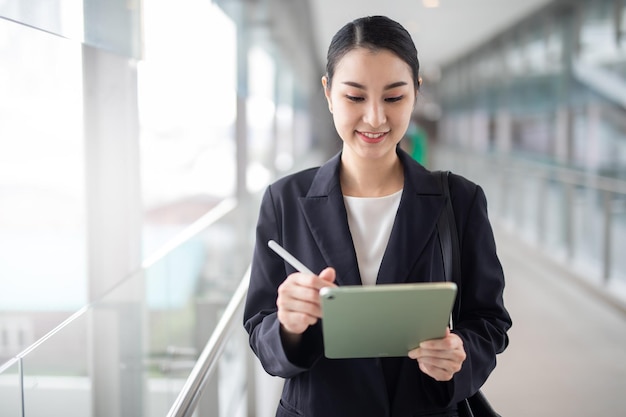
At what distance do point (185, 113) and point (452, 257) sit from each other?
18.3 m

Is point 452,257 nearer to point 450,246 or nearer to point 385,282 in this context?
point 450,246

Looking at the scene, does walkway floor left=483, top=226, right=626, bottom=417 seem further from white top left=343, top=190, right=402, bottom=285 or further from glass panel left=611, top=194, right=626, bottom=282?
white top left=343, top=190, right=402, bottom=285

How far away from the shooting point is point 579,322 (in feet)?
19.6

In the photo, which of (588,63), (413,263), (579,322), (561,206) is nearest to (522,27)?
(588,63)

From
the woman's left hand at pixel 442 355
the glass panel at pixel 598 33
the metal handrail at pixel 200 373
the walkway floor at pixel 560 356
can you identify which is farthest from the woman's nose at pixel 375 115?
the glass panel at pixel 598 33

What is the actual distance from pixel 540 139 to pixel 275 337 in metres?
10.8

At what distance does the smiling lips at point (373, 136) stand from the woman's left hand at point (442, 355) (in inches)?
18.3

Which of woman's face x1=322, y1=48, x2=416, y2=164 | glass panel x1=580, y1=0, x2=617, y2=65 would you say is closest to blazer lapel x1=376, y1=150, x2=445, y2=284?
woman's face x1=322, y1=48, x2=416, y2=164

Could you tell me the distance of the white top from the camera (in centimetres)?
163

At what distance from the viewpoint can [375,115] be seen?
1.55 metres

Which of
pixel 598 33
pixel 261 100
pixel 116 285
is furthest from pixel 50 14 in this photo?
pixel 261 100

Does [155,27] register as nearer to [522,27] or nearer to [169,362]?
[169,362]

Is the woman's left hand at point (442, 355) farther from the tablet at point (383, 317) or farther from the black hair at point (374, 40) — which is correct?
the black hair at point (374, 40)

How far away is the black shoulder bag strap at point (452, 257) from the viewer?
1577mm
